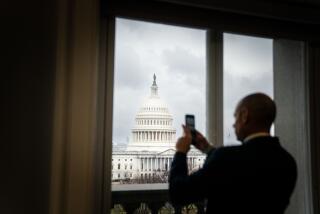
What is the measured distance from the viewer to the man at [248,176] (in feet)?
3.53

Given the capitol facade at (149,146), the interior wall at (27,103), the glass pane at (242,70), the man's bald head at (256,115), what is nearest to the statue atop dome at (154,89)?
the capitol facade at (149,146)

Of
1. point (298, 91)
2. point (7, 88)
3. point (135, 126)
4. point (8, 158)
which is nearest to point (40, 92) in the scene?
point (7, 88)

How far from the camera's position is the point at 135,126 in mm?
1744

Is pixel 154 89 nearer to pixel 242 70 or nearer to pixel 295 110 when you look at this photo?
pixel 242 70

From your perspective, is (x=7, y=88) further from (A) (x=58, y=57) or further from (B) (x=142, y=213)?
Result: (B) (x=142, y=213)

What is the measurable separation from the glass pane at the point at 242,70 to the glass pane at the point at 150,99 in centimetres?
16

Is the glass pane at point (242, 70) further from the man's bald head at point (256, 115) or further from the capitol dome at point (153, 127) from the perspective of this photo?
the man's bald head at point (256, 115)

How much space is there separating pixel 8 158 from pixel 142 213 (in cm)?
76

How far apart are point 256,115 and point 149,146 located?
731 millimetres

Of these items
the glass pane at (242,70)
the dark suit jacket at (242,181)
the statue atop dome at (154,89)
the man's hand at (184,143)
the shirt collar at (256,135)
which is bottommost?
the dark suit jacket at (242,181)

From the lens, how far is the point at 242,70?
2006mm

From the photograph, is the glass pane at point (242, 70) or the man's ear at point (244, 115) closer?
the man's ear at point (244, 115)

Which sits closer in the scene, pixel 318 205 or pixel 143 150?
pixel 143 150

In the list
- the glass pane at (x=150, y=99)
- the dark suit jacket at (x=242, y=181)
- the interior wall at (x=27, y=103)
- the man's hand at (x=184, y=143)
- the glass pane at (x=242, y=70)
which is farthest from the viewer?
the glass pane at (x=242, y=70)
